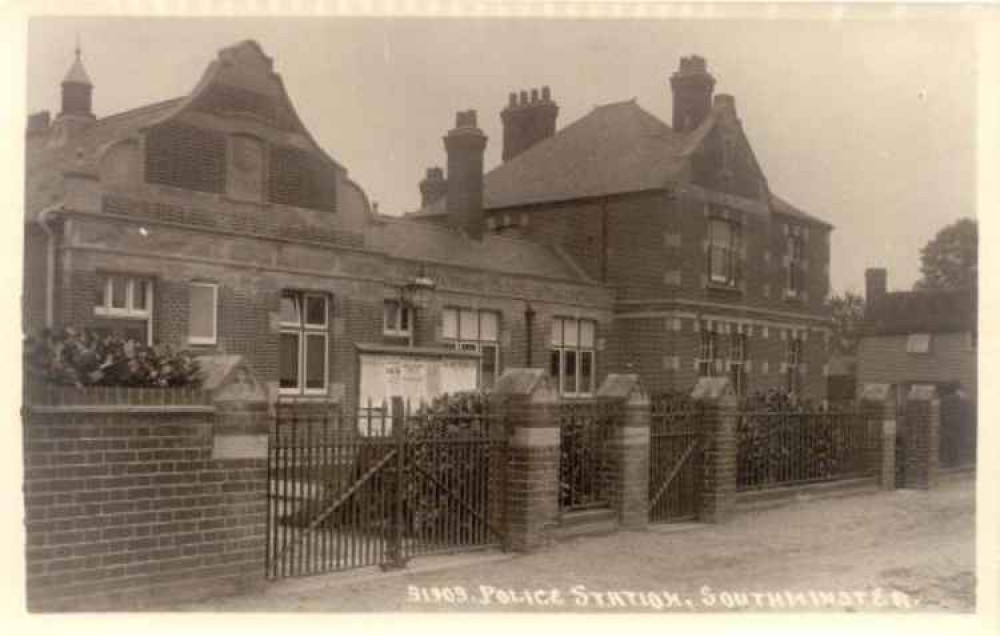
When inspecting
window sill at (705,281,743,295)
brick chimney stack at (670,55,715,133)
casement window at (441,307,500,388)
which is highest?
brick chimney stack at (670,55,715,133)

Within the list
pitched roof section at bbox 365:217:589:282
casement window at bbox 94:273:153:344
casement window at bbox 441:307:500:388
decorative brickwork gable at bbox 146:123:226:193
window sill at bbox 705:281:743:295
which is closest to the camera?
casement window at bbox 94:273:153:344

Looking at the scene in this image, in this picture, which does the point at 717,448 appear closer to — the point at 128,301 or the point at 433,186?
the point at 128,301

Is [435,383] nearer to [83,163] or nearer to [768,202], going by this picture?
[83,163]

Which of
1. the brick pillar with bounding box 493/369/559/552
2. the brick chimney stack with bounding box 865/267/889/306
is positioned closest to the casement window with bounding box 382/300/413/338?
the brick pillar with bounding box 493/369/559/552

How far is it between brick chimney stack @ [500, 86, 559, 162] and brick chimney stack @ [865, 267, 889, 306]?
2334 centimetres

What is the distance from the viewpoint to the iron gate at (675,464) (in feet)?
45.5

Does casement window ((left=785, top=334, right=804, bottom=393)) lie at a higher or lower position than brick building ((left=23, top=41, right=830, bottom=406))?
lower

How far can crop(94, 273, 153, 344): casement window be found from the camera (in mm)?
17656

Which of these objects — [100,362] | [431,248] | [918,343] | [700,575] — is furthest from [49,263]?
[918,343]

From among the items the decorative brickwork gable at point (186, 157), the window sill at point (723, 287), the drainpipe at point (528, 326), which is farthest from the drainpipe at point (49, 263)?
the window sill at point (723, 287)

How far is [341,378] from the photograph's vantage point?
2123 cm

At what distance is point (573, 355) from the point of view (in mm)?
27672

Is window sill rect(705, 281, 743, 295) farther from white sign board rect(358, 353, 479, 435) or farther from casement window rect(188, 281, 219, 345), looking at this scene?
casement window rect(188, 281, 219, 345)

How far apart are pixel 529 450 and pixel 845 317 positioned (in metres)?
81.3
